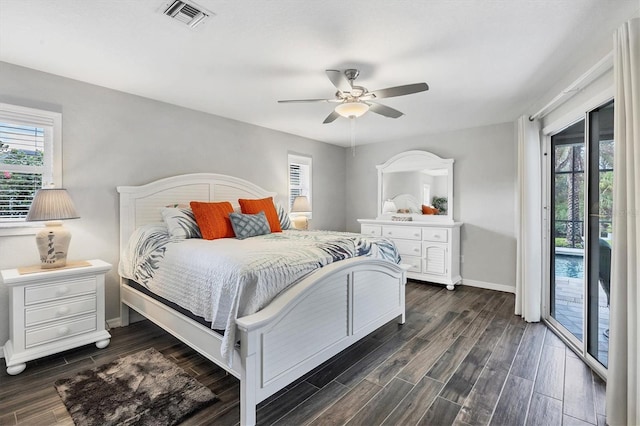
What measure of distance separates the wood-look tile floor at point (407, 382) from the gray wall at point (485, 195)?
1482 mm

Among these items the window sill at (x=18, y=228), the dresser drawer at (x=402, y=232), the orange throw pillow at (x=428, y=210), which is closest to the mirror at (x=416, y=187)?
the orange throw pillow at (x=428, y=210)

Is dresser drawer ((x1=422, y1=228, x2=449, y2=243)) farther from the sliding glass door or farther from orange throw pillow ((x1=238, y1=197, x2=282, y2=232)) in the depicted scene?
orange throw pillow ((x1=238, y1=197, x2=282, y2=232))

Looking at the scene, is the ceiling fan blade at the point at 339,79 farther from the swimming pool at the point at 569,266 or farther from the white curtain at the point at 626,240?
the swimming pool at the point at 569,266

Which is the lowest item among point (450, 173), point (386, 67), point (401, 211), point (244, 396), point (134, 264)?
point (244, 396)

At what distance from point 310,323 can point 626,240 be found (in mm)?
1860

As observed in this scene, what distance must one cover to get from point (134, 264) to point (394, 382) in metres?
2.51

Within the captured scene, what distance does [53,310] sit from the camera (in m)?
2.43

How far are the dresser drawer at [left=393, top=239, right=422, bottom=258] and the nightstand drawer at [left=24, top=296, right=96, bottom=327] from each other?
13.0 feet

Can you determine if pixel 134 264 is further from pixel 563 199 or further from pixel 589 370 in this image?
pixel 563 199

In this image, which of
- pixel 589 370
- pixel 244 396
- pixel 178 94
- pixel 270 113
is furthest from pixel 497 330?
pixel 178 94

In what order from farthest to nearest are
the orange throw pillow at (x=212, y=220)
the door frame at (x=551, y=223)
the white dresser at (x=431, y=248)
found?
the white dresser at (x=431, y=248) < the orange throw pillow at (x=212, y=220) < the door frame at (x=551, y=223)

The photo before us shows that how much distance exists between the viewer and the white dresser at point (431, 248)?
4.48 meters

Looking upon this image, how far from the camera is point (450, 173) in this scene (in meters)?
4.85

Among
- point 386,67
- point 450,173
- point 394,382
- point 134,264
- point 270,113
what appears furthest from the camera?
point 450,173
